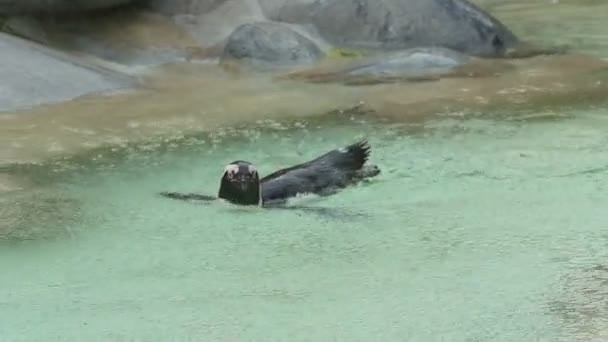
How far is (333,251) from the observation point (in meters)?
4.41

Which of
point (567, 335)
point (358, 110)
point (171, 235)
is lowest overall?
point (567, 335)

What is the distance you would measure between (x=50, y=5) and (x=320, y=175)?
4381 millimetres

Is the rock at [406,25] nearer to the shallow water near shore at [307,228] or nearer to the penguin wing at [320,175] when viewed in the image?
the shallow water near shore at [307,228]

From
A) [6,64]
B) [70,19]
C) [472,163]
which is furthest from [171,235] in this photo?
[70,19]

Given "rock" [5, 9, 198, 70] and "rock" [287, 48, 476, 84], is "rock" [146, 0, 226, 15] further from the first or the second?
"rock" [287, 48, 476, 84]

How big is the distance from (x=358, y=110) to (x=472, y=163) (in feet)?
5.15

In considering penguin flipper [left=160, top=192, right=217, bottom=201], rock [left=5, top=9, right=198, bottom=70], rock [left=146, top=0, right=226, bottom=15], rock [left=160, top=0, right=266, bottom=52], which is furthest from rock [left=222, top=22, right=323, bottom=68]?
penguin flipper [left=160, top=192, right=217, bottom=201]

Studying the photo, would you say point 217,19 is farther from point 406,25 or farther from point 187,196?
point 187,196

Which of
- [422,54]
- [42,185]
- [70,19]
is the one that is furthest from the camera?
[70,19]

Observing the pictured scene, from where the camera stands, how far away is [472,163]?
5762mm

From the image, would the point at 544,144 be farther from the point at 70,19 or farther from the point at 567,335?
the point at 70,19

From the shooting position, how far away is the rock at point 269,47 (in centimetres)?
898

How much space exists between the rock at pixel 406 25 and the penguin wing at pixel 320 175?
3.81 meters

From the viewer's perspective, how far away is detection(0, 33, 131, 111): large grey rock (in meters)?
7.53
